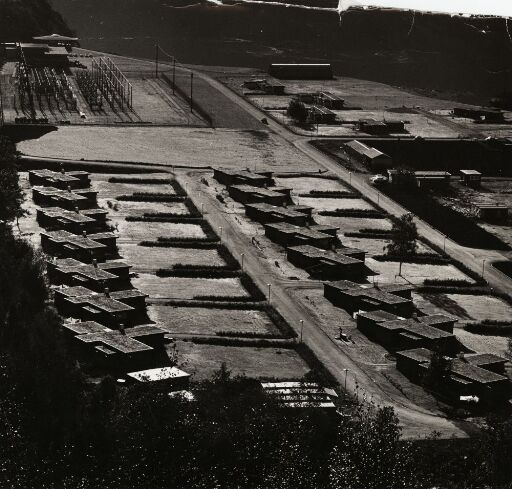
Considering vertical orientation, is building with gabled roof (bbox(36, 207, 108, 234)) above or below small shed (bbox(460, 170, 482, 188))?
above

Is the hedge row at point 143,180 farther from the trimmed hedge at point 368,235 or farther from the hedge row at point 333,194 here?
the trimmed hedge at point 368,235

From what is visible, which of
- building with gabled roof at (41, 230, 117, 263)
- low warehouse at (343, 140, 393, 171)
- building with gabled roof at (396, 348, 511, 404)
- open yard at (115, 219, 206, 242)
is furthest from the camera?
low warehouse at (343, 140, 393, 171)

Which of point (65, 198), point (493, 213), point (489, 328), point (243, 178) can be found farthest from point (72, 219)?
point (493, 213)

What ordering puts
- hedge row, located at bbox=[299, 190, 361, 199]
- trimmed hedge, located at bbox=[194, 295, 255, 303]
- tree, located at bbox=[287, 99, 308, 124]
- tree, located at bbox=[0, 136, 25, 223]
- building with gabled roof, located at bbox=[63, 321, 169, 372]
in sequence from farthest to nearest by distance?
1. tree, located at bbox=[287, 99, 308, 124]
2. hedge row, located at bbox=[299, 190, 361, 199]
3. tree, located at bbox=[0, 136, 25, 223]
4. trimmed hedge, located at bbox=[194, 295, 255, 303]
5. building with gabled roof, located at bbox=[63, 321, 169, 372]

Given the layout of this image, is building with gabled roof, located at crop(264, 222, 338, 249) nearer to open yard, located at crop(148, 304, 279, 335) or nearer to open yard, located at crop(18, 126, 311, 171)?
open yard, located at crop(148, 304, 279, 335)

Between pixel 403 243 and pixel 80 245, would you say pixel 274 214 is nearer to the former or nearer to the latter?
pixel 403 243

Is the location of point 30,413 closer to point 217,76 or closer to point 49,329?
point 49,329

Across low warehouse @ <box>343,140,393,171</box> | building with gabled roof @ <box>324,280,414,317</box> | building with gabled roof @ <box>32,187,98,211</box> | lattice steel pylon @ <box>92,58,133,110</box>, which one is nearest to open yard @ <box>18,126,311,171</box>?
low warehouse @ <box>343,140,393,171</box>
